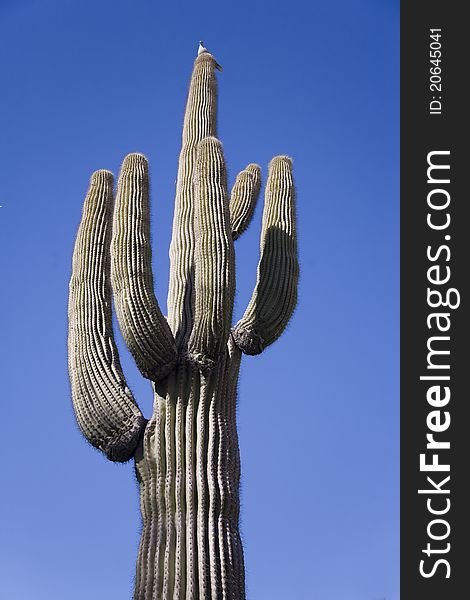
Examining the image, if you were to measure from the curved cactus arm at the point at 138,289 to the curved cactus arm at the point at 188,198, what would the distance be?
1.04 ft

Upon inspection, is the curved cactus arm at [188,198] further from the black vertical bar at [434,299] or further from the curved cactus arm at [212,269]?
the black vertical bar at [434,299]

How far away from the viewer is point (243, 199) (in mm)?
9945

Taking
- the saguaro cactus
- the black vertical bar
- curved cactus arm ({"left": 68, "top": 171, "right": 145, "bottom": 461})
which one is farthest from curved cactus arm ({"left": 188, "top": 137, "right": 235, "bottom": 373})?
the black vertical bar

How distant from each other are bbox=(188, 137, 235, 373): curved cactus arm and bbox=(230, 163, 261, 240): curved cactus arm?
119 centimetres

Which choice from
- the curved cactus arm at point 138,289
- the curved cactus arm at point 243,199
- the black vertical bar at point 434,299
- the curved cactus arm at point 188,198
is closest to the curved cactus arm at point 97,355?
the curved cactus arm at point 138,289

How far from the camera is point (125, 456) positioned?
27.3ft

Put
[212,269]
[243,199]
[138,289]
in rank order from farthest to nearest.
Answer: [243,199]
[212,269]
[138,289]

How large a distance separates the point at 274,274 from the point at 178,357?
108 centimetres

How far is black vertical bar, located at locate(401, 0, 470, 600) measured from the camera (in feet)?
24.4

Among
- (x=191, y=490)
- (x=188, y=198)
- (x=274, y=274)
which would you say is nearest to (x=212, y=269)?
(x=274, y=274)

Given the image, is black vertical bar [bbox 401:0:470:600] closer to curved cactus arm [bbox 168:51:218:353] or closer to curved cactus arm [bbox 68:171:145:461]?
curved cactus arm [bbox 168:51:218:353]

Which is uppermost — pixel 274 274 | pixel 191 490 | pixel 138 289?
pixel 274 274

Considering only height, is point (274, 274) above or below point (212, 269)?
above

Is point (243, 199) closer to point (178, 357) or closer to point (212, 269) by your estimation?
point (212, 269)
